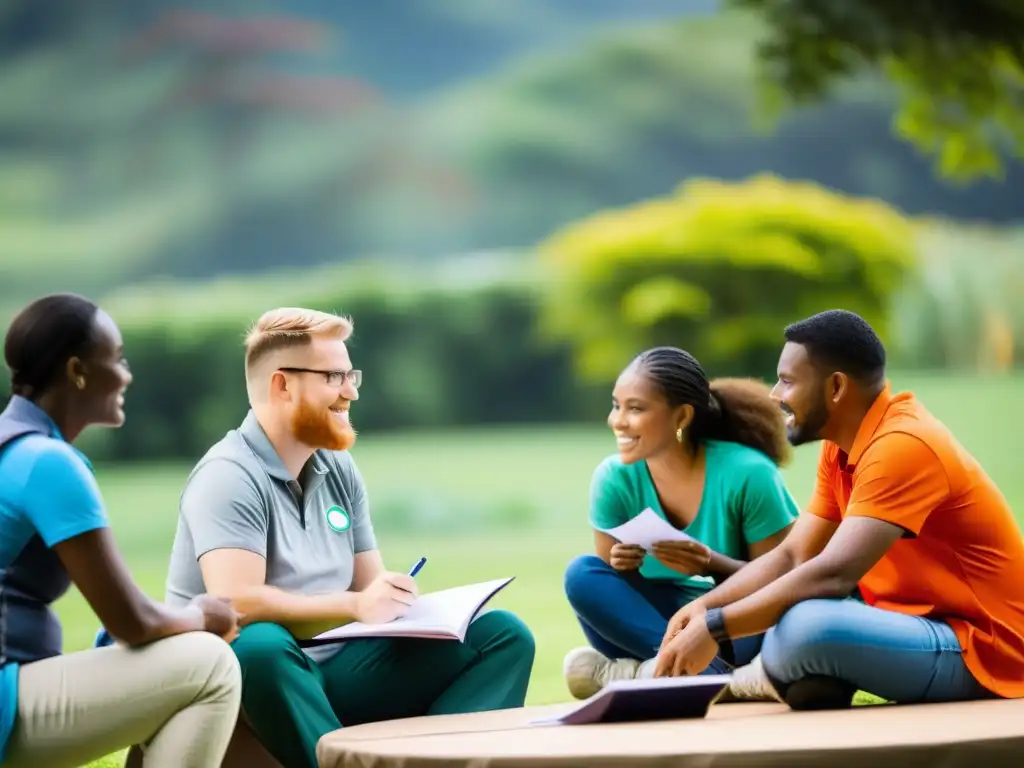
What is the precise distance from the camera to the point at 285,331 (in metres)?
3.28

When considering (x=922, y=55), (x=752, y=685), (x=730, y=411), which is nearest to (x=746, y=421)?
(x=730, y=411)

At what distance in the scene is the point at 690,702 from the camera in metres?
2.66

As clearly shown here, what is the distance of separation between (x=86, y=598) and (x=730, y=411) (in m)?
1.96

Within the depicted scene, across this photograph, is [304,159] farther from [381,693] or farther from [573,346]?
[381,693]

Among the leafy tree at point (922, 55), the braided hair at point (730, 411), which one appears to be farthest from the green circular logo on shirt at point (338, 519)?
the leafy tree at point (922, 55)

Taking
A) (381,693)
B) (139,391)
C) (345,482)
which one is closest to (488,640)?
(381,693)

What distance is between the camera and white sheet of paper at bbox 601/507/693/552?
337cm

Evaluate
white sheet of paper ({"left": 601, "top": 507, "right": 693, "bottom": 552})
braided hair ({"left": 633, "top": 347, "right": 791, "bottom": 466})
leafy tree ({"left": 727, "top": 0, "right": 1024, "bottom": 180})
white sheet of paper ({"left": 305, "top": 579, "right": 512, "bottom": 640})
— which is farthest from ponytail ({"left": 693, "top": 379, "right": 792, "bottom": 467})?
leafy tree ({"left": 727, "top": 0, "right": 1024, "bottom": 180})

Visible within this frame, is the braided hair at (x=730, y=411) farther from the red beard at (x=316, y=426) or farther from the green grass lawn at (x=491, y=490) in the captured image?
the green grass lawn at (x=491, y=490)

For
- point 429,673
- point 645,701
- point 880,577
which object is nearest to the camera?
point 645,701

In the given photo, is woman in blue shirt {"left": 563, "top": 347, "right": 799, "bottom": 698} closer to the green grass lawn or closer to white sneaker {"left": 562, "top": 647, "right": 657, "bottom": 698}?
white sneaker {"left": 562, "top": 647, "right": 657, "bottom": 698}

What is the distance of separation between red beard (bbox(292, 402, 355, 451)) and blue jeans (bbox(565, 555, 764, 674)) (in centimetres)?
78

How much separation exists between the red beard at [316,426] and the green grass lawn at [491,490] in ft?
15.6

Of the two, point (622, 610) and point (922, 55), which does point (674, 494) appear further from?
point (922, 55)
